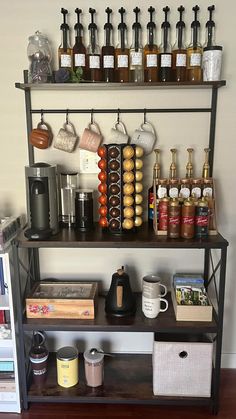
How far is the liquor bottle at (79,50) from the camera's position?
71.2 inches

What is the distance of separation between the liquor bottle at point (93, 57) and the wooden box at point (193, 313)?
116 cm

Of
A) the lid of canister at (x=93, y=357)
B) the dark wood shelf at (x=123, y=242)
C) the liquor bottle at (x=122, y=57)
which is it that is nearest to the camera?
the dark wood shelf at (x=123, y=242)

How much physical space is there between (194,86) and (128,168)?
1.72ft

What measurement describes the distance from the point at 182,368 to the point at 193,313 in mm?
284

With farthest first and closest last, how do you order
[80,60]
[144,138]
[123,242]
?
[144,138]
[80,60]
[123,242]

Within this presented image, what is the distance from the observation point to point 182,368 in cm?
187

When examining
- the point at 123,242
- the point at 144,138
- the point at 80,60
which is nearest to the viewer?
the point at 123,242

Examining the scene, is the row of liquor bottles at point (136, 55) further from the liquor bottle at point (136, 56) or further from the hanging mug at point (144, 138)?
the hanging mug at point (144, 138)

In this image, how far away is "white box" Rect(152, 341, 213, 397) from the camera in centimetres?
184

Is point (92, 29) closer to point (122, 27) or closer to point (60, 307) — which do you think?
point (122, 27)

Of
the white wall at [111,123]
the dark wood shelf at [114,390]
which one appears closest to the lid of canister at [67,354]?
the dark wood shelf at [114,390]

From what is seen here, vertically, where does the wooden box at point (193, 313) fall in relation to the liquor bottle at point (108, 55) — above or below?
below

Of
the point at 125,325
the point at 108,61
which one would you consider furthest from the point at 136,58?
the point at 125,325

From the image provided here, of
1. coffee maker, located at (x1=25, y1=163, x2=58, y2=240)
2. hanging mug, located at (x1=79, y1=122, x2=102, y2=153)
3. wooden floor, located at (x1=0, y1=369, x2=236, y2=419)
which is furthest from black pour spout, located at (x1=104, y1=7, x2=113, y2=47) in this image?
wooden floor, located at (x1=0, y1=369, x2=236, y2=419)
